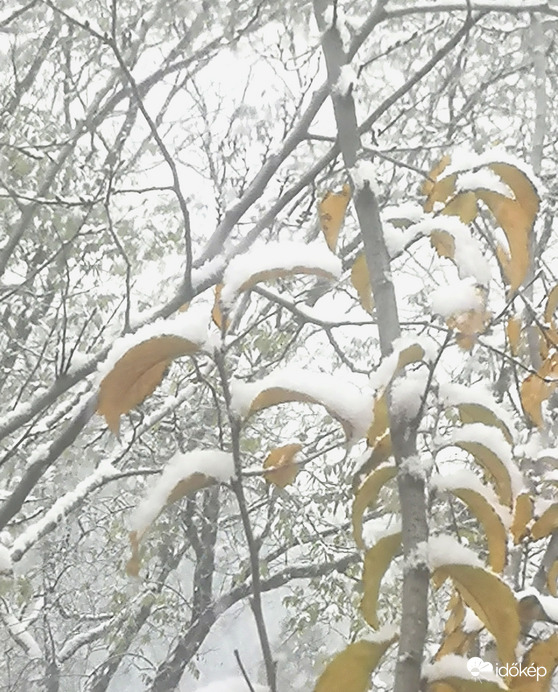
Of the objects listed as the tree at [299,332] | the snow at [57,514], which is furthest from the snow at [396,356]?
the snow at [57,514]

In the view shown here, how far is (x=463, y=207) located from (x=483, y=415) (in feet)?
0.63

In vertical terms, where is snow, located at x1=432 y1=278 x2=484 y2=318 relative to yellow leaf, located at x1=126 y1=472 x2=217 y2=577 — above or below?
above

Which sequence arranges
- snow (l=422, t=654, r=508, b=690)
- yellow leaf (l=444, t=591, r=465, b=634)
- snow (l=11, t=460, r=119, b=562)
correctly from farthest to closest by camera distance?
snow (l=11, t=460, r=119, b=562) < yellow leaf (l=444, t=591, r=465, b=634) < snow (l=422, t=654, r=508, b=690)

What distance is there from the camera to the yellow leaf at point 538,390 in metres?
0.80

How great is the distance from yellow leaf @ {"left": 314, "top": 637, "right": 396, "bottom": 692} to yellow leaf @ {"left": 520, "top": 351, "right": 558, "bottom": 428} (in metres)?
0.40

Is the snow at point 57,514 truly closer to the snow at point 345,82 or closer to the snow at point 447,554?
the snow at point 345,82

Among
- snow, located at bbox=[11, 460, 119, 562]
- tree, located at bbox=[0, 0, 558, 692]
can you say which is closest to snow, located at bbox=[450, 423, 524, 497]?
tree, located at bbox=[0, 0, 558, 692]

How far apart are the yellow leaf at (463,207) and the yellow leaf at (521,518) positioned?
29 centimetres

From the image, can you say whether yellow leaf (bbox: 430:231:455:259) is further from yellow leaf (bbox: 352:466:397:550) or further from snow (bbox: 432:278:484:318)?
yellow leaf (bbox: 352:466:397:550)

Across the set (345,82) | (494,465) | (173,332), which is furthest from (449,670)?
(345,82)

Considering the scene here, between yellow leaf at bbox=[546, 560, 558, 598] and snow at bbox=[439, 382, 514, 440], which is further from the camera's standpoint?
yellow leaf at bbox=[546, 560, 558, 598]

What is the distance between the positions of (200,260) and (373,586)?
6.21 ft

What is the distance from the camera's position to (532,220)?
596 mm

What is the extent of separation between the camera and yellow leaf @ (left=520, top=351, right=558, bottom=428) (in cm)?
80
